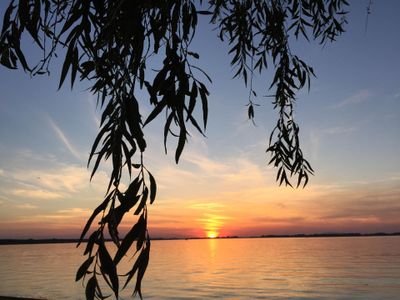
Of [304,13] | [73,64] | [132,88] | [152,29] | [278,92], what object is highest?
[304,13]

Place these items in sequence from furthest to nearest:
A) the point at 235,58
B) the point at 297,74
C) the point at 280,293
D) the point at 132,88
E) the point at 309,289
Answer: the point at 309,289 < the point at 280,293 < the point at 235,58 < the point at 297,74 < the point at 132,88

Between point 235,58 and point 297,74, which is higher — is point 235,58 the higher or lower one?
the higher one

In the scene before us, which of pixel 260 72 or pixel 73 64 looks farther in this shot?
pixel 260 72

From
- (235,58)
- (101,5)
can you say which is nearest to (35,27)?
(101,5)

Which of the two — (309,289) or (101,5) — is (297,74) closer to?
(101,5)

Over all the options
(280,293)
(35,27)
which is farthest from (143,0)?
(280,293)

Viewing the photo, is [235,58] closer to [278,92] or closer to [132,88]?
[278,92]

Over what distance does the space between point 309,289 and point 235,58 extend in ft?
61.5

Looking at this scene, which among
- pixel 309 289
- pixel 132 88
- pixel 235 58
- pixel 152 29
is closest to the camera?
pixel 132 88

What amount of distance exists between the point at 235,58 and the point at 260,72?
388 mm

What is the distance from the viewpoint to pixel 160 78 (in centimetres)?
219

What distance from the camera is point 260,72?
5172mm

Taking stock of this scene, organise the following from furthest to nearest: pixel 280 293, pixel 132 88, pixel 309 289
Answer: pixel 309 289
pixel 280 293
pixel 132 88

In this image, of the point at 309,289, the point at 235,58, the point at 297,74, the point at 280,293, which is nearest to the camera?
the point at 297,74
